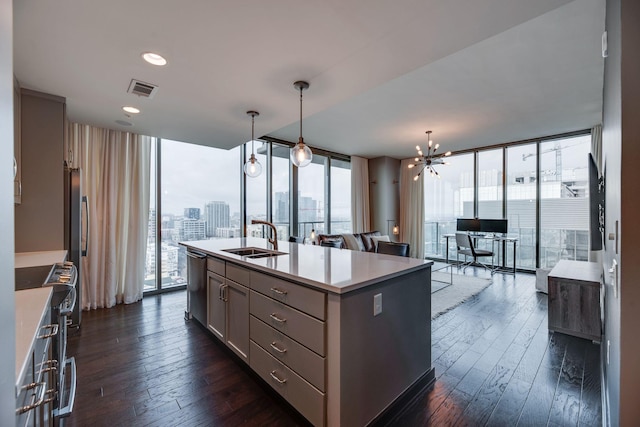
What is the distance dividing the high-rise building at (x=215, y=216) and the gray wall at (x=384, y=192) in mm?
4012

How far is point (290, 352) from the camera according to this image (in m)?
1.73

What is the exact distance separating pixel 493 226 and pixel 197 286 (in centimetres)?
594

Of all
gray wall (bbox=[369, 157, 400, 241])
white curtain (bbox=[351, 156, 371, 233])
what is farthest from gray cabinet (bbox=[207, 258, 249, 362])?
gray wall (bbox=[369, 157, 400, 241])

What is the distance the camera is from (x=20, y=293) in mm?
1308

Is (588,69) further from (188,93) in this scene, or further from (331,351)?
(188,93)

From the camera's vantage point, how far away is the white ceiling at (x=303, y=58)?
5.38 feet

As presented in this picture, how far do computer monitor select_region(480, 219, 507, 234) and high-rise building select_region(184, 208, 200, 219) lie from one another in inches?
232

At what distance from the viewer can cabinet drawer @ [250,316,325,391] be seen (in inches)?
60.7

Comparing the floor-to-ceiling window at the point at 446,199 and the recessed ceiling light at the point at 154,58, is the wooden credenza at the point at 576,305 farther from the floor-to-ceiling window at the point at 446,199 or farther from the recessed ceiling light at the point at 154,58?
the recessed ceiling light at the point at 154,58

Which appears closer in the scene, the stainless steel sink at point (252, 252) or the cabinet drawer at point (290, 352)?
the cabinet drawer at point (290, 352)

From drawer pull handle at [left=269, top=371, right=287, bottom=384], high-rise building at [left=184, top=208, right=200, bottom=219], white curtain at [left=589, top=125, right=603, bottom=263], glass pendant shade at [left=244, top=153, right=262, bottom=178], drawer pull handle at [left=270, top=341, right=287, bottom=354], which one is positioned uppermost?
white curtain at [left=589, top=125, right=603, bottom=263]

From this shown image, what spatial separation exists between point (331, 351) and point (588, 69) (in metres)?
3.77

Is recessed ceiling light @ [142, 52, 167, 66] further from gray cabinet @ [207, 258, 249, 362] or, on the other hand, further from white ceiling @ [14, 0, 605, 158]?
gray cabinet @ [207, 258, 249, 362]

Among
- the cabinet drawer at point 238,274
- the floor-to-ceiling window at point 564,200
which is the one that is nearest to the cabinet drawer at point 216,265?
the cabinet drawer at point 238,274
